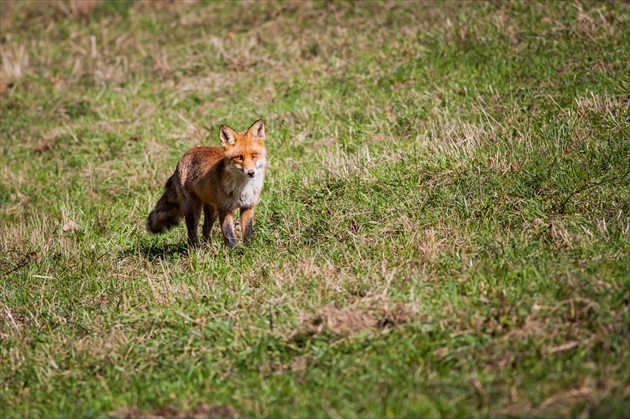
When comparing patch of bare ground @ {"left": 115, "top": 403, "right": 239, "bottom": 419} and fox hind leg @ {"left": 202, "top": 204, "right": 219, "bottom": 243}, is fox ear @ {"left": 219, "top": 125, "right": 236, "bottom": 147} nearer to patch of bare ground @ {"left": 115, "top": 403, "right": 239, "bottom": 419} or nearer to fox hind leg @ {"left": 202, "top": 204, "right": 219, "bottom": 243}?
fox hind leg @ {"left": 202, "top": 204, "right": 219, "bottom": 243}

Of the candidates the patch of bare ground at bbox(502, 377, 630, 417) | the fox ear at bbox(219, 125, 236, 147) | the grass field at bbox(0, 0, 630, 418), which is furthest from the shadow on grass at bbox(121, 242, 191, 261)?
the patch of bare ground at bbox(502, 377, 630, 417)

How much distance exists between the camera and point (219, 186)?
7.38 meters

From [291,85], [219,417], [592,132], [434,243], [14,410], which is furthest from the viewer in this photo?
[291,85]

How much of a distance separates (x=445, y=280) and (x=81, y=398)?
9.61ft

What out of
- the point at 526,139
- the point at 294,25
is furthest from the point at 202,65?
the point at 526,139

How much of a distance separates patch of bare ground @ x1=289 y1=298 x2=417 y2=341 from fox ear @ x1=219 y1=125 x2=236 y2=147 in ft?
9.56

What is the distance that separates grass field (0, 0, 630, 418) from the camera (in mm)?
4512

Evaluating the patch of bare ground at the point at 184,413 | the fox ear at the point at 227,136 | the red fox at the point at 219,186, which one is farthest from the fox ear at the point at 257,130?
the patch of bare ground at the point at 184,413

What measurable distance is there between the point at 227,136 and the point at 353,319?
10.5 feet

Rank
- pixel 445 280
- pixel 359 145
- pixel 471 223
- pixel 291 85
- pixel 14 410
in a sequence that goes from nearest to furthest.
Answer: pixel 14 410
pixel 445 280
pixel 471 223
pixel 359 145
pixel 291 85

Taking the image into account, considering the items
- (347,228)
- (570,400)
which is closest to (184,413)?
(570,400)

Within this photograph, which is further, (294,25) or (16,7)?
(16,7)

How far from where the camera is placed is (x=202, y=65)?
12875mm

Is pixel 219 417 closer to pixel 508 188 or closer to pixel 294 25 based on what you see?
pixel 508 188
